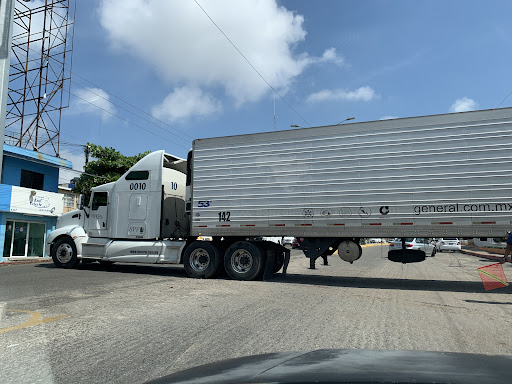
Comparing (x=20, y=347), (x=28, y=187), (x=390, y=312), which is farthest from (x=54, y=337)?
(x=28, y=187)

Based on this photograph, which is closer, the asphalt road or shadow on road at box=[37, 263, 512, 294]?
the asphalt road

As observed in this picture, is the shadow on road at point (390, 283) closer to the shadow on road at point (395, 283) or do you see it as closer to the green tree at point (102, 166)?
the shadow on road at point (395, 283)

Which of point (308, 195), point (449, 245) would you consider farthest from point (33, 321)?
point (449, 245)

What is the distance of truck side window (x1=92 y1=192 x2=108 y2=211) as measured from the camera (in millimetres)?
13906

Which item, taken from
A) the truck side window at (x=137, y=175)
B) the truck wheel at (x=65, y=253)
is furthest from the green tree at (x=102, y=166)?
the truck side window at (x=137, y=175)

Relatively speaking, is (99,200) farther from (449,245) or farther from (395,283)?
(449,245)

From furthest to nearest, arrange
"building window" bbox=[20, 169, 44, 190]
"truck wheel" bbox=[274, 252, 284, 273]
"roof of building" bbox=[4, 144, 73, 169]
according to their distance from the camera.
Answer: "building window" bbox=[20, 169, 44, 190] → "roof of building" bbox=[4, 144, 73, 169] → "truck wheel" bbox=[274, 252, 284, 273]

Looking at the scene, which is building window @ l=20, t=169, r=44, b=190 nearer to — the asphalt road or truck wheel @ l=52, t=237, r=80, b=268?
truck wheel @ l=52, t=237, r=80, b=268

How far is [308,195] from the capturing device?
425 inches

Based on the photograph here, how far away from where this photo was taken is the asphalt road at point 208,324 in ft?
14.0

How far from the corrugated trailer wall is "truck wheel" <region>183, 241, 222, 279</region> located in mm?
482

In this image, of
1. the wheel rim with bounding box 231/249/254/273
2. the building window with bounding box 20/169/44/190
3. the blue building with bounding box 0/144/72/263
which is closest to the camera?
the wheel rim with bounding box 231/249/254/273

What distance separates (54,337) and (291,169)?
7346 mm

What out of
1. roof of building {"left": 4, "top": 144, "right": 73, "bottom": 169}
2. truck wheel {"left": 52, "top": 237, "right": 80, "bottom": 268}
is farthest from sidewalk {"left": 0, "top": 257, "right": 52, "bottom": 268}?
truck wheel {"left": 52, "top": 237, "right": 80, "bottom": 268}
